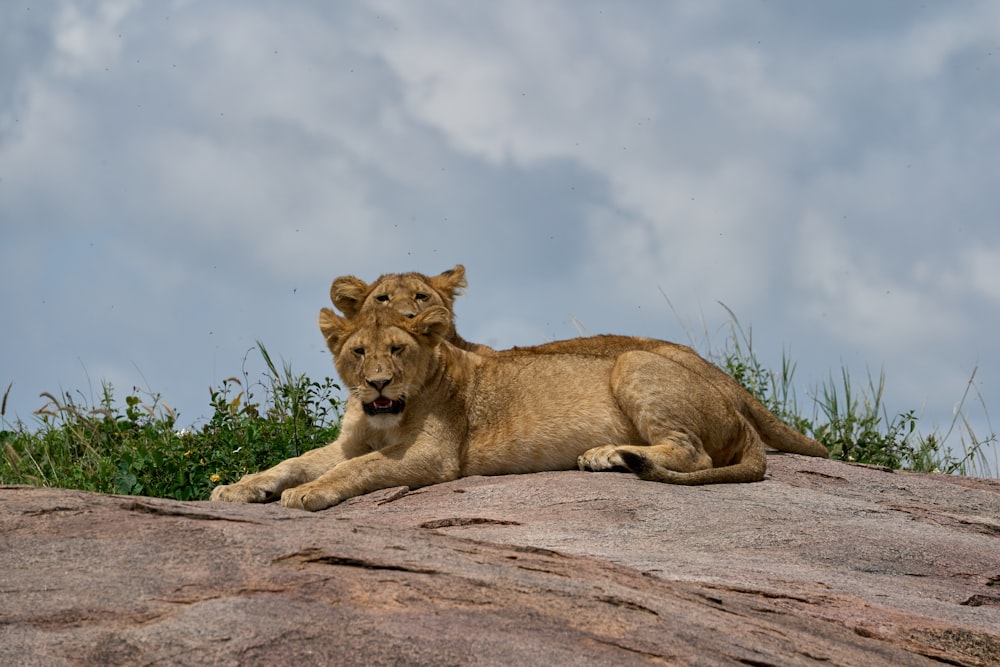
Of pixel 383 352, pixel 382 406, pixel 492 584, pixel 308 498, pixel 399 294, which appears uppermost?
pixel 399 294

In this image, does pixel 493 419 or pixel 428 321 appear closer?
pixel 428 321

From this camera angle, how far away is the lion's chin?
24.2 ft

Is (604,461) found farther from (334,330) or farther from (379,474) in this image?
(334,330)

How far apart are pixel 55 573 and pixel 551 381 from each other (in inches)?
170

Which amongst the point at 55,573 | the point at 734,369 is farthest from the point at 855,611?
the point at 734,369

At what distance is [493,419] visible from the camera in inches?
308

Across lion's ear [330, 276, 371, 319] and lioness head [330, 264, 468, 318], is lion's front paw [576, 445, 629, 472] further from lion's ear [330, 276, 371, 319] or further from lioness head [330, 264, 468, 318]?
lion's ear [330, 276, 371, 319]

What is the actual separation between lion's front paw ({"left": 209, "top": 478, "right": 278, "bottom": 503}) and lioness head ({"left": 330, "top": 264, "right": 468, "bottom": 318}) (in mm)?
2412

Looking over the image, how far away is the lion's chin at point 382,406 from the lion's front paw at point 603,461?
1.09 m

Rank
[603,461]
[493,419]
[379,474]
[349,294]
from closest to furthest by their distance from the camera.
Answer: [379,474] < [603,461] < [493,419] < [349,294]

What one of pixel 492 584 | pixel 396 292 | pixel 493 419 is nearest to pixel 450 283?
pixel 396 292

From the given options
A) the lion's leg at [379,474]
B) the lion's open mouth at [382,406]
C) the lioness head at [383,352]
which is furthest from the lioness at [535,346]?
the lion's open mouth at [382,406]

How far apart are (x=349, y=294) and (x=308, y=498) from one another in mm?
3286

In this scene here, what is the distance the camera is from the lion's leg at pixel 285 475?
7.19 m
